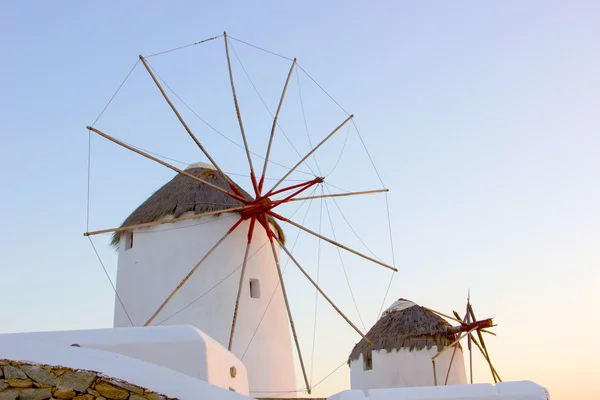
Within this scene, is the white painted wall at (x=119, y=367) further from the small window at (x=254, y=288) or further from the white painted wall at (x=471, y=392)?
the small window at (x=254, y=288)

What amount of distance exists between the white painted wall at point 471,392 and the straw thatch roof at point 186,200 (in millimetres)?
6060

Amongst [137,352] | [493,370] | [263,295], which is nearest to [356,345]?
[493,370]

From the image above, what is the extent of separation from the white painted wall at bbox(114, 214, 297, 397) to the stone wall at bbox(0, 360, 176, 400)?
19.8ft

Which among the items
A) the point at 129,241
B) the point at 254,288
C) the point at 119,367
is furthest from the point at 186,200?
the point at 119,367

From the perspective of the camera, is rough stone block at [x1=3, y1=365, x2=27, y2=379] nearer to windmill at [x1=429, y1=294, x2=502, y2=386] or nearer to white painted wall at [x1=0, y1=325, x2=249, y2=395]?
white painted wall at [x1=0, y1=325, x2=249, y2=395]

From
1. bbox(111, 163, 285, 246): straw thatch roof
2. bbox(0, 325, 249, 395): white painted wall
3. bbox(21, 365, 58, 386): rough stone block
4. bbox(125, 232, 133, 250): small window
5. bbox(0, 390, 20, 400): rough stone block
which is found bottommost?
bbox(0, 390, 20, 400): rough stone block

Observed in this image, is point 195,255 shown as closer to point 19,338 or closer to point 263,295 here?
point 263,295

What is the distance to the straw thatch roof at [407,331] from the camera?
15961mm

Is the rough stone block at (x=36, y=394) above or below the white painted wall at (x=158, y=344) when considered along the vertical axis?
below

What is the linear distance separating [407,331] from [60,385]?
36.2 ft

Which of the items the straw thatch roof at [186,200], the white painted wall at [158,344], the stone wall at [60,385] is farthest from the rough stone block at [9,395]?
the straw thatch roof at [186,200]

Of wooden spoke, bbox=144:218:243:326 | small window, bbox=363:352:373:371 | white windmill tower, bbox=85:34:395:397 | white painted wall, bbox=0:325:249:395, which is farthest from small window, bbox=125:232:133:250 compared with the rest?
small window, bbox=363:352:373:371

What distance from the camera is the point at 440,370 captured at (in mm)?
15789

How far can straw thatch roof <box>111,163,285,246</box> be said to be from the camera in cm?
1290
